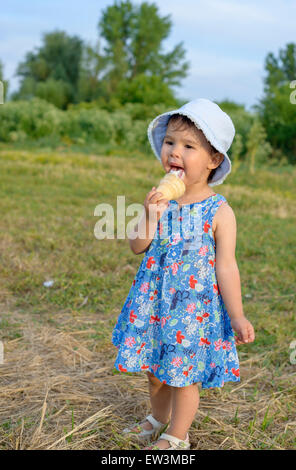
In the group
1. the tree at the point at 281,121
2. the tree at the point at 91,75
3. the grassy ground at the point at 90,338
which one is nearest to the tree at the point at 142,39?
the tree at the point at 91,75

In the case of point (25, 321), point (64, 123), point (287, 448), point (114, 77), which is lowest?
point (287, 448)

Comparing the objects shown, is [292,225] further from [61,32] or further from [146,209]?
[61,32]

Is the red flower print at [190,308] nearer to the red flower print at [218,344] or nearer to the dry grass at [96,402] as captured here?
the red flower print at [218,344]

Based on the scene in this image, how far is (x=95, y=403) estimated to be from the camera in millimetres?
2518

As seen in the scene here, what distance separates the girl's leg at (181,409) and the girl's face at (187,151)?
2.74 feet

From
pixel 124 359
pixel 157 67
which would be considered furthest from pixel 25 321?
pixel 157 67

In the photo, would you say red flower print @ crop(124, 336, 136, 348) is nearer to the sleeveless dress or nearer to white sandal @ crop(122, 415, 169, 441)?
the sleeveless dress

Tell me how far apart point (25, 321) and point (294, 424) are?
6.13ft

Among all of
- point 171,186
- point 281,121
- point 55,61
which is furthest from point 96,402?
point 55,61

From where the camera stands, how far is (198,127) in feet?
6.26

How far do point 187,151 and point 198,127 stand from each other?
0.33ft

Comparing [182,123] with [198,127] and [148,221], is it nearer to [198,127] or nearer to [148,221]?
[198,127]

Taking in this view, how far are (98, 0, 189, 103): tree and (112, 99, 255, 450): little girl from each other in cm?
3430

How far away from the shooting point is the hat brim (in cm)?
191
